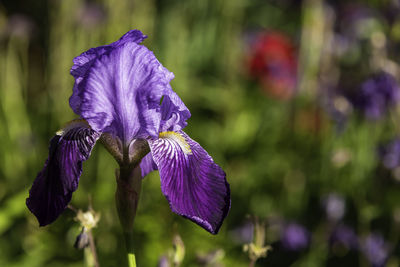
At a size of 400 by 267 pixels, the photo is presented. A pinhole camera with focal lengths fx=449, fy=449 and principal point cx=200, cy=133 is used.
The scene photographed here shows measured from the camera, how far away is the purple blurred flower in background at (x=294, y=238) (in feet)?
7.25

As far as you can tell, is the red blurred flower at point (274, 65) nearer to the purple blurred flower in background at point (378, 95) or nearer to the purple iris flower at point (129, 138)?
the purple blurred flower in background at point (378, 95)

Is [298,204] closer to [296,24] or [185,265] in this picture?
[185,265]

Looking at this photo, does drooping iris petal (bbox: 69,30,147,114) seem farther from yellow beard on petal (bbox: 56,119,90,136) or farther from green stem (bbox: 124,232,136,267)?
green stem (bbox: 124,232,136,267)

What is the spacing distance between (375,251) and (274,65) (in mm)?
1785

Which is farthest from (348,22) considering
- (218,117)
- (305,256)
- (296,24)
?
(305,256)

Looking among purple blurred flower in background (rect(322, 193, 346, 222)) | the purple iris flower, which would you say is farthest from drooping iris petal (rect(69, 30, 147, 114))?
purple blurred flower in background (rect(322, 193, 346, 222))

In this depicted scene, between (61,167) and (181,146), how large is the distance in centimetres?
25

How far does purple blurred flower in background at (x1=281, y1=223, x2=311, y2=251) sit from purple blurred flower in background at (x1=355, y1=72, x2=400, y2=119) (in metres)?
0.67

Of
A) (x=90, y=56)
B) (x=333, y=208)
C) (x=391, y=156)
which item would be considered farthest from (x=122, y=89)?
(x=391, y=156)

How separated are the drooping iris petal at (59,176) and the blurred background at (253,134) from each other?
51 centimetres

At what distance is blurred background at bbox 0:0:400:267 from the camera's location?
2.14 metres

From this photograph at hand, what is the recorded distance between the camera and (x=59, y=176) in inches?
35.2

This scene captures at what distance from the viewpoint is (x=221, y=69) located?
3.65 meters

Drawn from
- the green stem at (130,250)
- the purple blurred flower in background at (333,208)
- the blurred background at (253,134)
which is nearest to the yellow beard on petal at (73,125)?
the green stem at (130,250)
